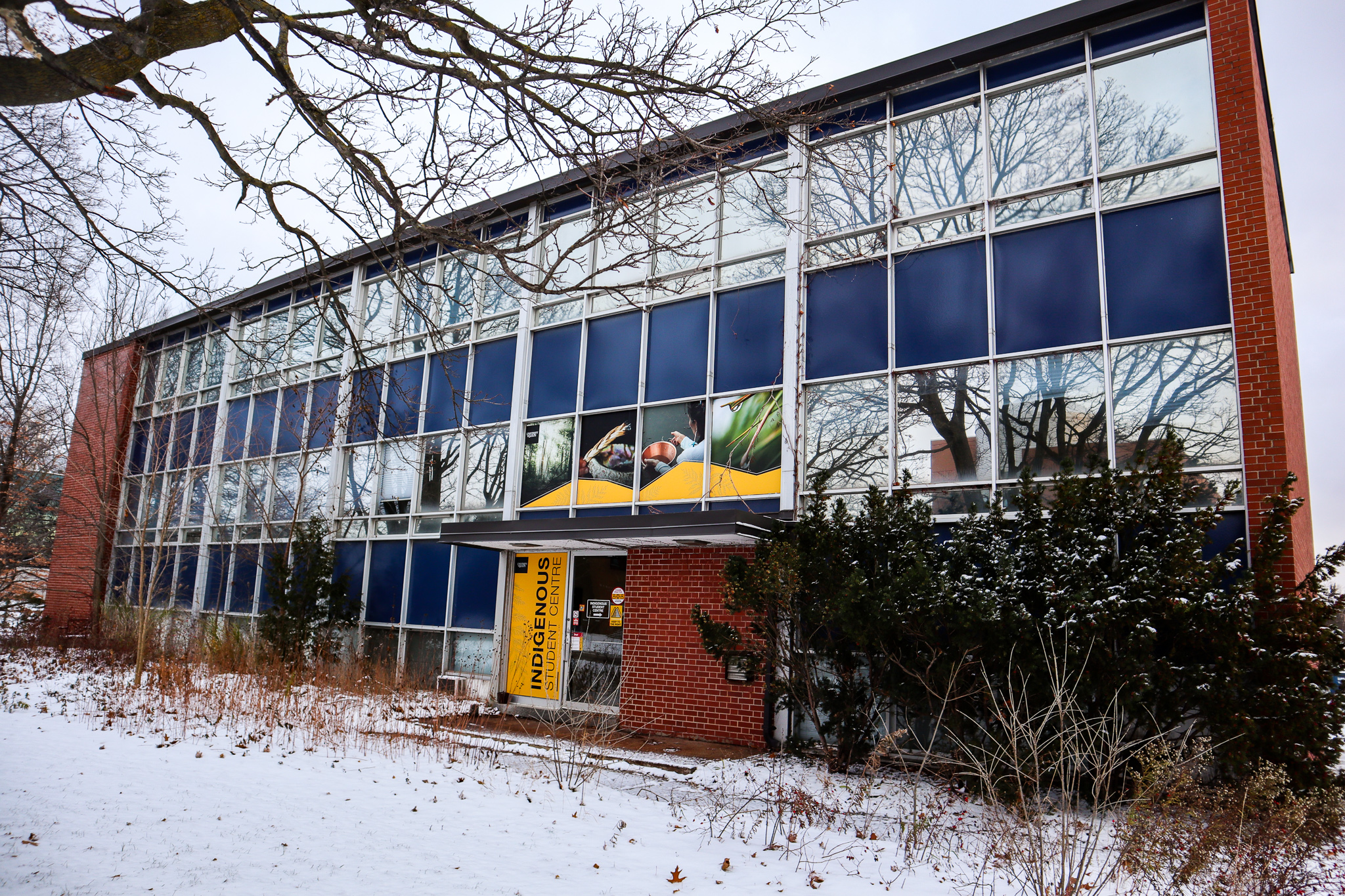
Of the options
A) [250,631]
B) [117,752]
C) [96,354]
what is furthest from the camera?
[96,354]

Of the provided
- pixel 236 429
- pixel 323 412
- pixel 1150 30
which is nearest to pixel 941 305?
pixel 1150 30

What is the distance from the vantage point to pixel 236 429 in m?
19.8

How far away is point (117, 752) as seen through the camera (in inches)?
320

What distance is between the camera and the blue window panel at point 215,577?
61.6ft

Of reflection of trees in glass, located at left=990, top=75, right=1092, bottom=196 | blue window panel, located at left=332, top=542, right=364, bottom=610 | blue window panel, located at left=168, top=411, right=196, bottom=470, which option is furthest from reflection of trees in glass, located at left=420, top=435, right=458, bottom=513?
reflection of trees in glass, located at left=990, top=75, right=1092, bottom=196

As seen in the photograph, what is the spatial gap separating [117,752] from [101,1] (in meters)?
6.82

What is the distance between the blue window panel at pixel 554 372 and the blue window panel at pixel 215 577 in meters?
9.75

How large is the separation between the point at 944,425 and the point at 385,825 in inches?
279

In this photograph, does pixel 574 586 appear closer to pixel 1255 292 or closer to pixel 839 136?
pixel 839 136

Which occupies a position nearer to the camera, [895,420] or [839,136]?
[895,420]

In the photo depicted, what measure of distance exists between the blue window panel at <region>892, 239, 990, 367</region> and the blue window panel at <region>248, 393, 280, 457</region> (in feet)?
47.0

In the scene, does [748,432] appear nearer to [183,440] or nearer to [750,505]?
[750,505]

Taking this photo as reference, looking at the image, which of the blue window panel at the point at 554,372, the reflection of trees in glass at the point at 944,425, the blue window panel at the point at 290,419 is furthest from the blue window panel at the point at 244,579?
the reflection of trees in glass at the point at 944,425

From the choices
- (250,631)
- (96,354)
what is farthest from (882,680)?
(96,354)
